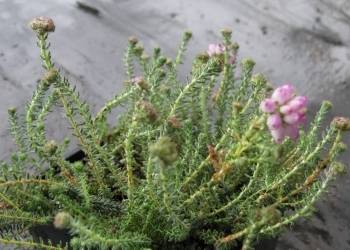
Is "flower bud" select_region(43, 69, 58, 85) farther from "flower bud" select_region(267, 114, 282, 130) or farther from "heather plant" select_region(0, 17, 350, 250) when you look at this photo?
"flower bud" select_region(267, 114, 282, 130)

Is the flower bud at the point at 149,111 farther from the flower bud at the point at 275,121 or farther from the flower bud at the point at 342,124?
the flower bud at the point at 342,124

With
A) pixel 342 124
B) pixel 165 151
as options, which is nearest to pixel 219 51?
pixel 342 124

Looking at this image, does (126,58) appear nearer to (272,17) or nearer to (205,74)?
(205,74)

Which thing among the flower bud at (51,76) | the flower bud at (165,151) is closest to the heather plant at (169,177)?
the flower bud at (51,76)

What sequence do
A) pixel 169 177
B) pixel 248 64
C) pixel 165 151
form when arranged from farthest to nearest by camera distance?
1. pixel 248 64
2. pixel 169 177
3. pixel 165 151

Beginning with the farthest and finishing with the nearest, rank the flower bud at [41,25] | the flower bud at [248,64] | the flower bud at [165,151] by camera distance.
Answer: the flower bud at [248,64], the flower bud at [41,25], the flower bud at [165,151]

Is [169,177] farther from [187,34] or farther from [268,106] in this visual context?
[187,34]

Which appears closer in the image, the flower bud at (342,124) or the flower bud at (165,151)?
the flower bud at (165,151)

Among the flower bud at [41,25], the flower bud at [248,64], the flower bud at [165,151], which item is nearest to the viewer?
the flower bud at [165,151]

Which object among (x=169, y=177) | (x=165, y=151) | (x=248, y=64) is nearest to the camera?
(x=165, y=151)

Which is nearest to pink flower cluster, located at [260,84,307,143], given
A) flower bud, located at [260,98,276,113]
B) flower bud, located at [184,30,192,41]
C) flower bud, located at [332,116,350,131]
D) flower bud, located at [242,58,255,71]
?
flower bud, located at [260,98,276,113]
